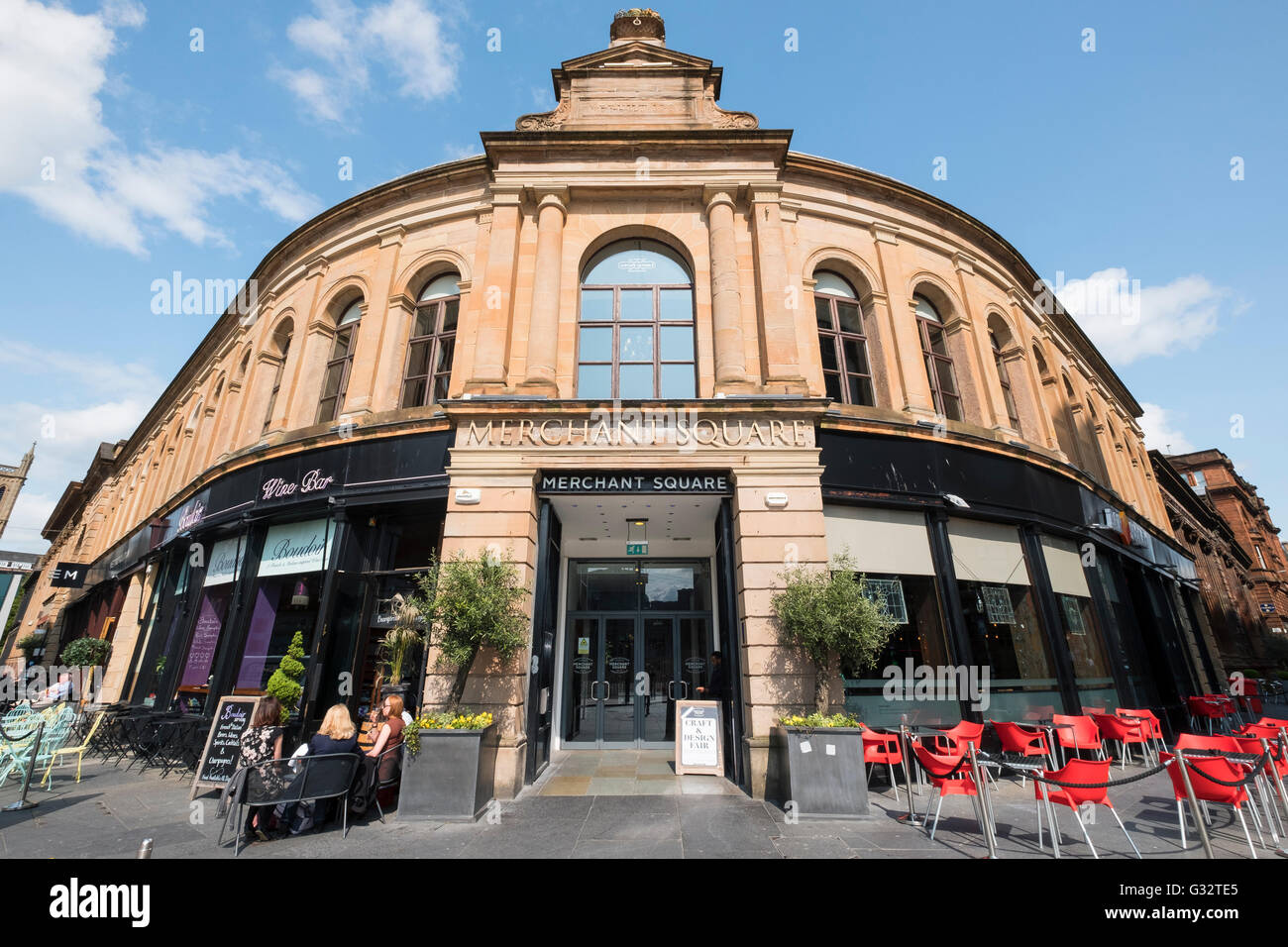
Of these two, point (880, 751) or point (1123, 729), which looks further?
point (1123, 729)

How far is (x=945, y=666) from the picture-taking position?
10172 millimetres

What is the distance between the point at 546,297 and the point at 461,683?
788 cm

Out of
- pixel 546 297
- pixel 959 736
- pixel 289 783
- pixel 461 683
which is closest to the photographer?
pixel 289 783

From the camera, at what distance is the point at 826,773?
7.44 metres

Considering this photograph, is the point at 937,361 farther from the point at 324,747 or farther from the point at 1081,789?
the point at 324,747

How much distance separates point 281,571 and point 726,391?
1081cm

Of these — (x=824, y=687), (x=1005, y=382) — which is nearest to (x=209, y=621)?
(x=824, y=687)

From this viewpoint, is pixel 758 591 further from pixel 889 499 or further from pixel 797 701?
pixel 889 499

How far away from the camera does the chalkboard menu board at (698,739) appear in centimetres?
957

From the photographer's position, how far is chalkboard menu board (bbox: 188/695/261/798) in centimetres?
826

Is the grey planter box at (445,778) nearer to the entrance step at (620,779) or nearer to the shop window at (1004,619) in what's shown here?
the entrance step at (620,779)

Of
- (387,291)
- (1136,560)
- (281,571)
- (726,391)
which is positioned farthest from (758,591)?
(1136,560)

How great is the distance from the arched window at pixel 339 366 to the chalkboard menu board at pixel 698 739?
36.4 ft

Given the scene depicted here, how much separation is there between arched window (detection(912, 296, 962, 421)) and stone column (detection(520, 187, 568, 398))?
925cm
